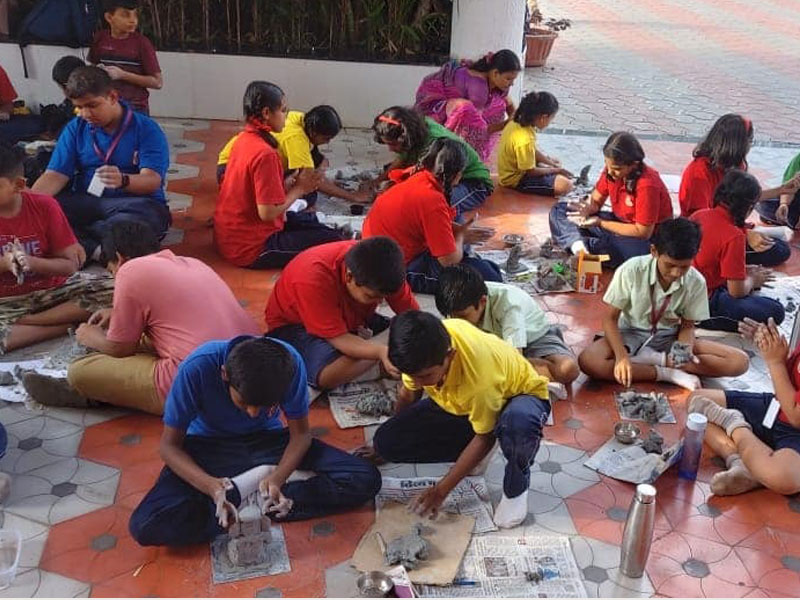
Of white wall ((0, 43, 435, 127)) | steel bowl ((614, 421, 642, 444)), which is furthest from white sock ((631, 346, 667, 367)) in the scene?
white wall ((0, 43, 435, 127))

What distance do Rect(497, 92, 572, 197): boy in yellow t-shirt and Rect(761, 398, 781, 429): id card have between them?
2.88 metres

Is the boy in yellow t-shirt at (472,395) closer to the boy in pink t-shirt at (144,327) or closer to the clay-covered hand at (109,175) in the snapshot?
the boy in pink t-shirt at (144,327)

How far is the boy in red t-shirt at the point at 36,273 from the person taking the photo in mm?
3623

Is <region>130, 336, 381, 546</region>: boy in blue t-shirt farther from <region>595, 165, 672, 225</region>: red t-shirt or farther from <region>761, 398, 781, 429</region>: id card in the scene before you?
<region>595, 165, 672, 225</region>: red t-shirt

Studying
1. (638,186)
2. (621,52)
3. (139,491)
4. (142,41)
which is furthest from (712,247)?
(621,52)

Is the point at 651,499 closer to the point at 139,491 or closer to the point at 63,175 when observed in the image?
the point at 139,491

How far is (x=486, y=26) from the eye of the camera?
673 centimetres

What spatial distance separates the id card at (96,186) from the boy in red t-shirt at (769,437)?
3.10 metres

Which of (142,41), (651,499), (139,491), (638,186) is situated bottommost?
(139,491)

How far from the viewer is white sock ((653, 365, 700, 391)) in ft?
11.9

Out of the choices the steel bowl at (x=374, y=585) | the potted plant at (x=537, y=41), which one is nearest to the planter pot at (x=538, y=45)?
the potted plant at (x=537, y=41)

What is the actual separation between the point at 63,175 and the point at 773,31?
38.3 feet

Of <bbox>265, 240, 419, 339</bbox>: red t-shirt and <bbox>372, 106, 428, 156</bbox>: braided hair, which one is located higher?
<bbox>372, 106, 428, 156</bbox>: braided hair

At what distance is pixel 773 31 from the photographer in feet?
42.5
